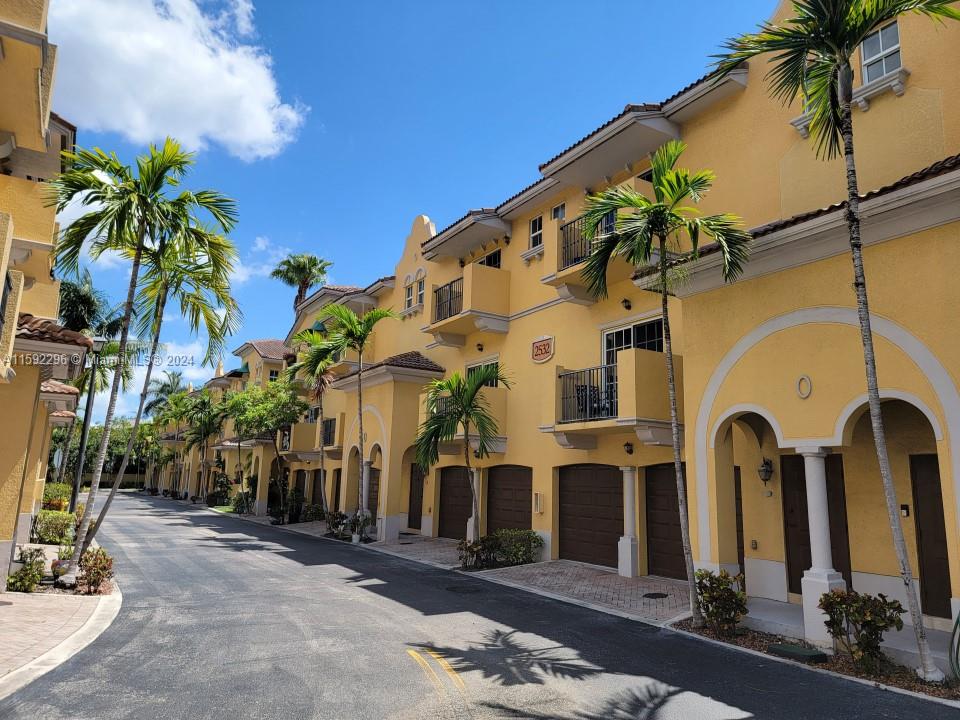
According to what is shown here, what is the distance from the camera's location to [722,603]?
9.57 meters

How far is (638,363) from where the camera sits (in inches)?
527

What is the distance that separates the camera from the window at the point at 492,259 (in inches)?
866

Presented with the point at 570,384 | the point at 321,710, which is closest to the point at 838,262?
the point at 570,384

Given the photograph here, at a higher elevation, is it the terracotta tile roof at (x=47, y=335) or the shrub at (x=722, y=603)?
the terracotta tile roof at (x=47, y=335)

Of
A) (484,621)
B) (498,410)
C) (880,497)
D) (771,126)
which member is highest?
(771,126)

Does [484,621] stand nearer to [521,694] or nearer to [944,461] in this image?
[521,694]

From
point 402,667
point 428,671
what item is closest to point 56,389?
point 402,667

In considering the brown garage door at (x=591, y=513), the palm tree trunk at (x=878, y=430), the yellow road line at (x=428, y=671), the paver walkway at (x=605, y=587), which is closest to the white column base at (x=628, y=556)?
the paver walkway at (x=605, y=587)

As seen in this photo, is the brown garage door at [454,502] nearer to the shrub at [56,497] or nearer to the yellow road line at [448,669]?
the yellow road line at [448,669]

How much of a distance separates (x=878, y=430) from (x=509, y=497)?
1340cm

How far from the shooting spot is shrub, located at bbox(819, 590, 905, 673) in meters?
7.68

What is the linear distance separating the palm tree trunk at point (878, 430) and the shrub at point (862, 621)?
250mm

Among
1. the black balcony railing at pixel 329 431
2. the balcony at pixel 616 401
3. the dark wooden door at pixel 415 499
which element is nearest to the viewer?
the balcony at pixel 616 401

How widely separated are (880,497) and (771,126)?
7899mm
